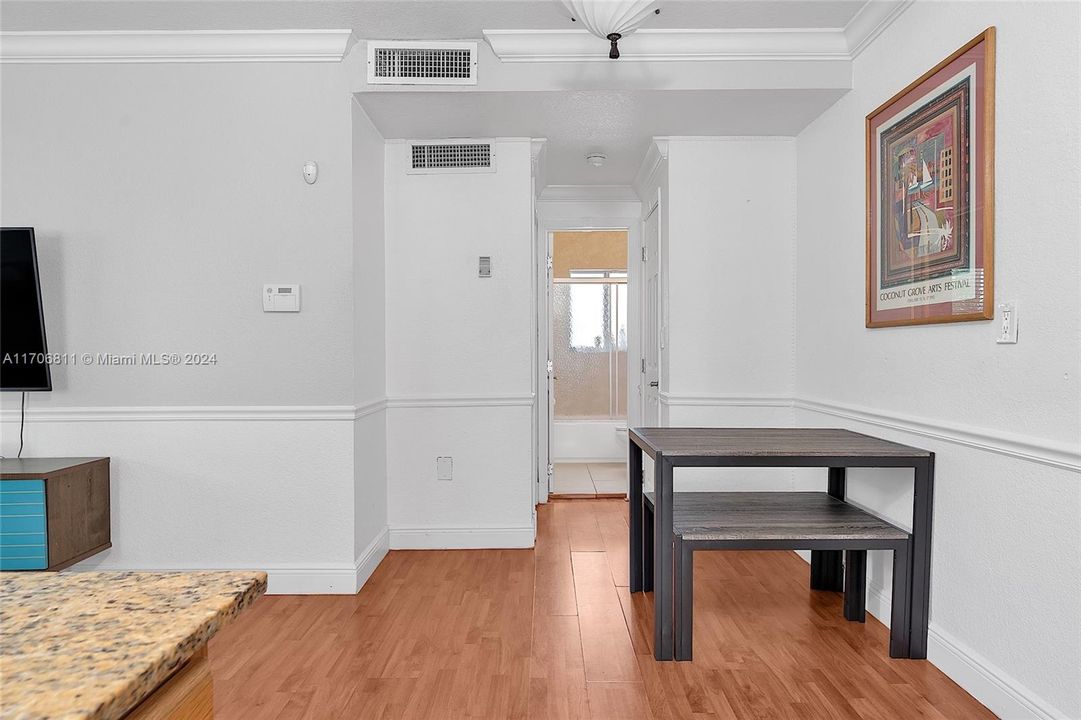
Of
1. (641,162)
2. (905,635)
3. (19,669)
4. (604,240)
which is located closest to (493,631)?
(905,635)

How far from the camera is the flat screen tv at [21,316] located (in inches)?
116

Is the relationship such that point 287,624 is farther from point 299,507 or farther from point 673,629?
point 673,629

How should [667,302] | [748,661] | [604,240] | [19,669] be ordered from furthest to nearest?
[604,240]
[667,302]
[748,661]
[19,669]

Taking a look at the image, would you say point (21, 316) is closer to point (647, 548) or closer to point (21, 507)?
point (21, 507)

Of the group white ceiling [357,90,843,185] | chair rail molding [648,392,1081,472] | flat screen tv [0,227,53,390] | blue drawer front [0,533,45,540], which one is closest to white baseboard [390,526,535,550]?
chair rail molding [648,392,1081,472]

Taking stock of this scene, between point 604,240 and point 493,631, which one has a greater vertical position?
point 604,240

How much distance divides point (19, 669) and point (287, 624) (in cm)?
244

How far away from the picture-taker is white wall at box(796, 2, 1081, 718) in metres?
1.82

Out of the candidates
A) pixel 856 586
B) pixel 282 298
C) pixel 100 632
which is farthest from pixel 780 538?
pixel 282 298

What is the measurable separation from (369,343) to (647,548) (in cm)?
169

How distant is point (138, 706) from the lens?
0.69m

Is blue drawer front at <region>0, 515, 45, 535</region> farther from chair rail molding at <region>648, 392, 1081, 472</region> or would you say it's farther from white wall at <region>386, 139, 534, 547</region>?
chair rail molding at <region>648, 392, 1081, 472</region>

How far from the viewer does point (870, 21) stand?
283cm

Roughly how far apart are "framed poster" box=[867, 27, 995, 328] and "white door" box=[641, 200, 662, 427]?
151 cm
